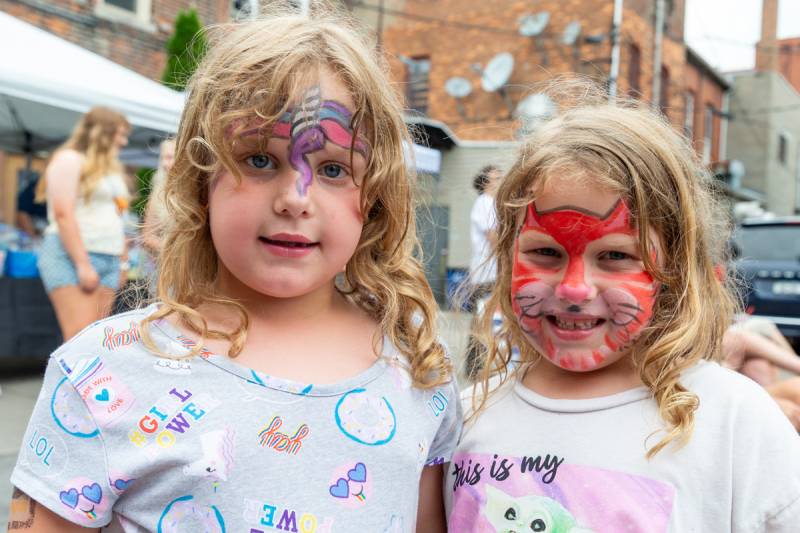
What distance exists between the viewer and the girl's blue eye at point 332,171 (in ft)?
3.95

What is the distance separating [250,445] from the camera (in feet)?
3.67

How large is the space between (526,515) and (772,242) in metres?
7.95

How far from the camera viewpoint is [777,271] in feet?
25.6

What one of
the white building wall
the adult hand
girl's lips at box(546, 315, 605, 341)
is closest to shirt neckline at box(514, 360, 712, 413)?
girl's lips at box(546, 315, 605, 341)

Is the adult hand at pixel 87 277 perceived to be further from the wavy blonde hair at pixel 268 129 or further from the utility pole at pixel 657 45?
the utility pole at pixel 657 45

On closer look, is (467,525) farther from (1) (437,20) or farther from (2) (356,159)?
(1) (437,20)

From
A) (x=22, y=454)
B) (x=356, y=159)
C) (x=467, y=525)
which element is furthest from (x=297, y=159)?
(x=467, y=525)

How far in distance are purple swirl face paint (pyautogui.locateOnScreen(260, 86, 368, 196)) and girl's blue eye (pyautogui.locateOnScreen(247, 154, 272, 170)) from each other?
4 centimetres

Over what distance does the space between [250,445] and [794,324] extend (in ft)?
25.9

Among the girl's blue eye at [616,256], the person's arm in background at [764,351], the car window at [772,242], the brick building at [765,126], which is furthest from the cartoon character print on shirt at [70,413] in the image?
the brick building at [765,126]

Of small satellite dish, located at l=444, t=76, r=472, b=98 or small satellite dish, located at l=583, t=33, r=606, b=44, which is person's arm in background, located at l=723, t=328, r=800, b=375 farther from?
small satellite dish, located at l=444, t=76, r=472, b=98

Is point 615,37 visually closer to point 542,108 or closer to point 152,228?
point 542,108

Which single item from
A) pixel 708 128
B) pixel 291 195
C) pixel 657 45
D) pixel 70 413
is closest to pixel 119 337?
pixel 70 413

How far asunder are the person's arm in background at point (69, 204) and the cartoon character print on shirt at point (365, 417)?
3.32 m
